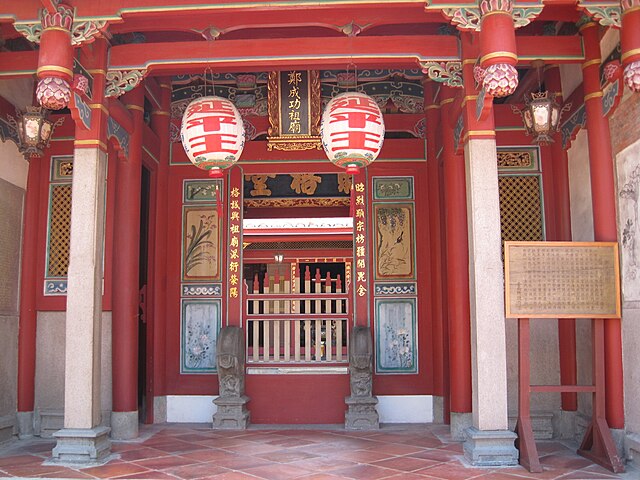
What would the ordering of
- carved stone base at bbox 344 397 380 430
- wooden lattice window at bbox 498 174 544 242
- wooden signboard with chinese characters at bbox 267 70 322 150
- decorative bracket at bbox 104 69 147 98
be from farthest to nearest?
wooden signboard with chinese characters at bbox 267 70 322 150 < carved stone base at bbox 344 397 380 430 < wooden lattice window at bbox 498 174 544 242 < decorative bracket at bbox 104 69 147 98

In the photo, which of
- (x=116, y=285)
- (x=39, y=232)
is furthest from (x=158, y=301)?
(x=39, y=232)

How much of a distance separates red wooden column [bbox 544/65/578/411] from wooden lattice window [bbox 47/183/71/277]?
15.9 feet

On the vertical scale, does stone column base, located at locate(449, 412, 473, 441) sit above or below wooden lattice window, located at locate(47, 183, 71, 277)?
below

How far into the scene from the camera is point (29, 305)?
21.7ft

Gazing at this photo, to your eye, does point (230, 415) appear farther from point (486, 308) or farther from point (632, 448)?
point (632, 448)

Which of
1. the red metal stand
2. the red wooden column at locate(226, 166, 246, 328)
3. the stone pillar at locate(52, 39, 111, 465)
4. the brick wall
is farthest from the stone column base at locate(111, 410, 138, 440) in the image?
the brick wall

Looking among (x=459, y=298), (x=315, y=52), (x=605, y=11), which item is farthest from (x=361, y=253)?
(x=605, y=11)

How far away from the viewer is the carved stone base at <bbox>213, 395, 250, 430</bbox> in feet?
22.5

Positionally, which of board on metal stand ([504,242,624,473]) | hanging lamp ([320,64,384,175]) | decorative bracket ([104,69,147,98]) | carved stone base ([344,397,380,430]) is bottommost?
→ carved stone base ([344,397,380,430])

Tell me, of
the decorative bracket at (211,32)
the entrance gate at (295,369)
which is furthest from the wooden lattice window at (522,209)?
the decorative bracket at (211,32)

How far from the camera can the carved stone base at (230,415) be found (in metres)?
6.85

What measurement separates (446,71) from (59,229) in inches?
161

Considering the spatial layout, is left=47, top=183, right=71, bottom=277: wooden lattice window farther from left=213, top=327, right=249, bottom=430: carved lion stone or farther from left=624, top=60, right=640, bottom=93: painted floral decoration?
left=624, top=60, right=640, bottom=93: painted floral decoration

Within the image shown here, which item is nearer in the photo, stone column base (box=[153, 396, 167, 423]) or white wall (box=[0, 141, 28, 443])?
white wall (box=[0, 141, 28, 443])
